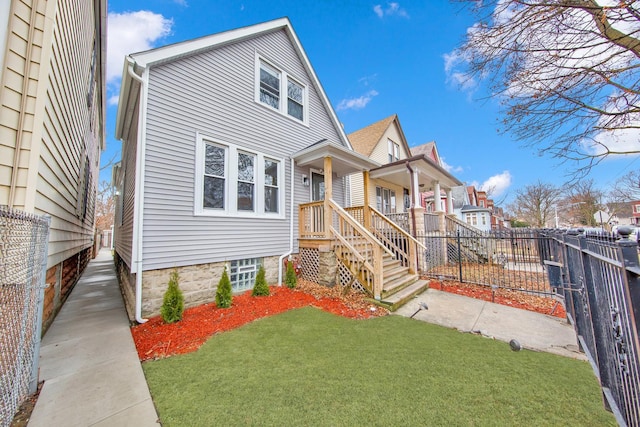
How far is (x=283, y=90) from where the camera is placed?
8016 mm

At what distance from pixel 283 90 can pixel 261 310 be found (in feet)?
22.0

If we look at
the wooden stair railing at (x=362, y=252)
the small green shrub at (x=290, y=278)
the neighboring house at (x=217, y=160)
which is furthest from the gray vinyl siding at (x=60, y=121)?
the wooden stair railing at (x=362, y=252)

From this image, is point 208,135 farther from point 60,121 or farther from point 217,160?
point 60,121

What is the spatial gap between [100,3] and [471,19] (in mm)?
9974

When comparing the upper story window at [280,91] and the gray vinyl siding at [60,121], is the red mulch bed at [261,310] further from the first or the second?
the upper story window at [280,91]

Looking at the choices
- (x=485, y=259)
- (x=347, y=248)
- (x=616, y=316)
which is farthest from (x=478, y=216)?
(x=616, y=316)

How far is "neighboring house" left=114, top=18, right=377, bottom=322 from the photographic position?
500 cm

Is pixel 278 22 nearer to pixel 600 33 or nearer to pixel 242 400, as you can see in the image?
pixel 600 33

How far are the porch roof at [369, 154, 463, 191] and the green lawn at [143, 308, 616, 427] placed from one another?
6.93 meters

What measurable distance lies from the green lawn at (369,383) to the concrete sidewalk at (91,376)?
201mm

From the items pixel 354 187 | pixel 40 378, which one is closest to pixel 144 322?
pixel 40 378

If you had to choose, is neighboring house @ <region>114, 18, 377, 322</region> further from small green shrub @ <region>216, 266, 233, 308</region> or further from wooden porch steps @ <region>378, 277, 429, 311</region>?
wooden porch steps @ <region>378, 277, 429, 311</region>

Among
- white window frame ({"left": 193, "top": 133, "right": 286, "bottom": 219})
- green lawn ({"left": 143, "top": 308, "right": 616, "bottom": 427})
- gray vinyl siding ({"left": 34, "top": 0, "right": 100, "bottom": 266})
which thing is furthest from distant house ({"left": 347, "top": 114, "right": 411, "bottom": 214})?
gray vinyl siding ({"left": 34, "top": 0, "right": 100, "bottom": 266})

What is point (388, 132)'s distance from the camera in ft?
49.0
